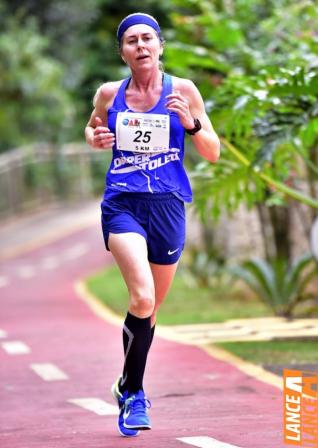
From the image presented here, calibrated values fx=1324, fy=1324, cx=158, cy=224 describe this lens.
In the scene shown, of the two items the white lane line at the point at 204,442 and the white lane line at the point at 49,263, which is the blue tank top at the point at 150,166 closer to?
the white lane line at the point at 204,442

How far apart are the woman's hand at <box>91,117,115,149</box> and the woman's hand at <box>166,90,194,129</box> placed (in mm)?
324

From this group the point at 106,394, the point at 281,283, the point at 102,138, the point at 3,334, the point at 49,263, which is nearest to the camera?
the point at 102,138

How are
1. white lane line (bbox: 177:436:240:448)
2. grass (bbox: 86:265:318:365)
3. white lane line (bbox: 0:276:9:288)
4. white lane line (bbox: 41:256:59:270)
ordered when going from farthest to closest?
white lane line (bbox: 41:256:59:270) → white lane line (bbox: 0:276:9:288) → grass (bbox: 86:265:318:365) → white lane line (bbox: 177:436:240:448)

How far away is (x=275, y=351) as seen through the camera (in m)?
10.6

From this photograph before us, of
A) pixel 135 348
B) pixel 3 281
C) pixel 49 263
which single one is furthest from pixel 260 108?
pixel 49 263

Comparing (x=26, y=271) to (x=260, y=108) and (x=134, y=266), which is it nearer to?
(x=260, y=108)

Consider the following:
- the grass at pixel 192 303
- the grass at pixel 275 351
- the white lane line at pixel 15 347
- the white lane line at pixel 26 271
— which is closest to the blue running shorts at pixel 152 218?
the grass at pixel 275 351

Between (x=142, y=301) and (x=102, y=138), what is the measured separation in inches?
32.9

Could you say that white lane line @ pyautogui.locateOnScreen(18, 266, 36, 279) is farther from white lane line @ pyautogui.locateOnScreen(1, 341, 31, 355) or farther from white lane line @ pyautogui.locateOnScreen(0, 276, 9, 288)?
white lane line @ pyautogui.locateOnScreen(1, 341, 31, 355)

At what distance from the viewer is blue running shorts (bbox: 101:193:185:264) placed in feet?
22.0

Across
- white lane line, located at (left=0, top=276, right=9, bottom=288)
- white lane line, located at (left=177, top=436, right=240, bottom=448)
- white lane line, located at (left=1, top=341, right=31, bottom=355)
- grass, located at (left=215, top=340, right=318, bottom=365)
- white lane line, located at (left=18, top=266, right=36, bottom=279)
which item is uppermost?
white lane line, located at (left=177, top=436, right=240, bottom=448)

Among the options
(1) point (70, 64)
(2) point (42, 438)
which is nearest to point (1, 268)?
(1) point (70, 64)

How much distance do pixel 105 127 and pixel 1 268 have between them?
19.5m

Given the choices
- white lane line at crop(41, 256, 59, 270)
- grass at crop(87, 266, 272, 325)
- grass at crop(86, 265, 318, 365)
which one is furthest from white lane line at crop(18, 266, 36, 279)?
grass at crop(87, 266, 272, 325)
